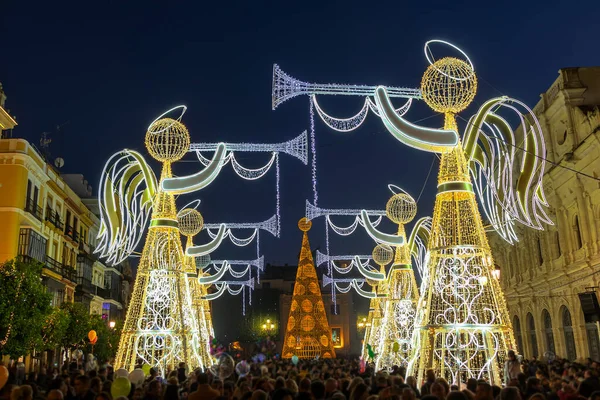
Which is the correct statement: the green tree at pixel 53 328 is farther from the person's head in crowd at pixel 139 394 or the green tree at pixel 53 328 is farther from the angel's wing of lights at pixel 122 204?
the person's head in crowd at pixel 139 394

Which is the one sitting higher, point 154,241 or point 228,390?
point 154,241

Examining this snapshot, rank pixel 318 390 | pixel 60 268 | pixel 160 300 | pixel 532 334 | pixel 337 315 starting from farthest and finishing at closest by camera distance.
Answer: pixel 337 315, pixel 60 268, pixel 532 334, pixel 160 300, pixel 318 390

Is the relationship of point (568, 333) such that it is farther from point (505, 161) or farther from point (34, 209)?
point (34, 209)

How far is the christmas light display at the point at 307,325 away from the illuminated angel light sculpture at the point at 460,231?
24430mm

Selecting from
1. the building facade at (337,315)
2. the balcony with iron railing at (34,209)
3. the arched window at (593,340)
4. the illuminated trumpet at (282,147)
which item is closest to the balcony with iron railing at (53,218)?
the balcony with iron railing at (34,209)

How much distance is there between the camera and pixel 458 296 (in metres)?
14.8

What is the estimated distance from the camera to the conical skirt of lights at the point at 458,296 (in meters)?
14.5

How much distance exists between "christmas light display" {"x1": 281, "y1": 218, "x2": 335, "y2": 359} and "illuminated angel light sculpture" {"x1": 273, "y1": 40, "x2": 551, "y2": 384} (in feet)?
80.2

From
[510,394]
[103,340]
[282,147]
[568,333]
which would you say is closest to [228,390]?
[510,394]

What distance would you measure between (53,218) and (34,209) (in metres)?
4.48

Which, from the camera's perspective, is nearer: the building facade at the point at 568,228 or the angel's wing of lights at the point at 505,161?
the angel's wing of lights at the point at 505,161

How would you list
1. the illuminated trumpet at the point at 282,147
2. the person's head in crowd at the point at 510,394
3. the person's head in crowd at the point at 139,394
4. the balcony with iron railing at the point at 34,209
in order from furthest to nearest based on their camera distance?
1. the balcony with iron railing at the point at 34,209
2. the illuminated trumpet at the point at 282,147
3. the person's head in crowd at the point at 139,394
4. the person's head in crowd at the point at 510,394

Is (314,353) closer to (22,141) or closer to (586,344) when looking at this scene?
(586,344)

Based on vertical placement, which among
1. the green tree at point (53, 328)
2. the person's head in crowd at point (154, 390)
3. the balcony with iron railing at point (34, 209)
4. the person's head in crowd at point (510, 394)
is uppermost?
the balcony with iron railing at point (34, 209)
